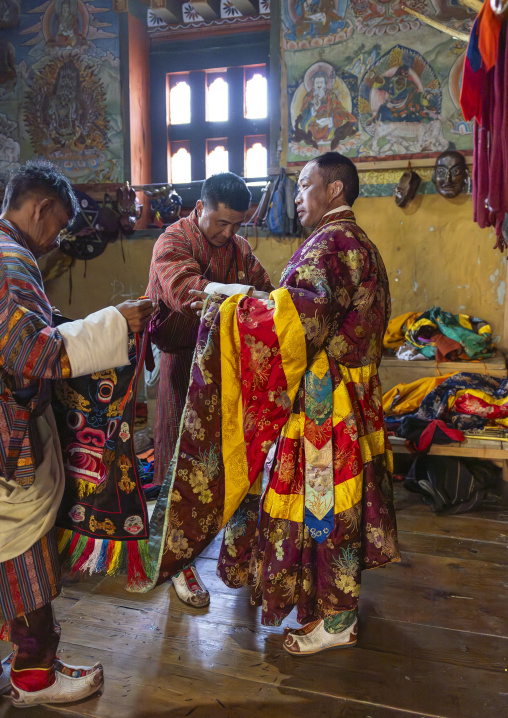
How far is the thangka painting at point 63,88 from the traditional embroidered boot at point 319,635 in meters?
4.52

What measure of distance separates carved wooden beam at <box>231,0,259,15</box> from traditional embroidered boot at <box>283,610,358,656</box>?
4.98 meters

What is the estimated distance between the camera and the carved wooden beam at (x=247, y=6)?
4949 mm

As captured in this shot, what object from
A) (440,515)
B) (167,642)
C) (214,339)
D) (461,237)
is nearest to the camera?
(214,339)

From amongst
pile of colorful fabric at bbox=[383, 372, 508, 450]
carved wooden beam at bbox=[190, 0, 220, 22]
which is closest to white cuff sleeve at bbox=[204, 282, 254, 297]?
pile of colorful fabric at bbox=[383, 372, 508, 450]

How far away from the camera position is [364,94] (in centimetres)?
476

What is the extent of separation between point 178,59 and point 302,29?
1.28m

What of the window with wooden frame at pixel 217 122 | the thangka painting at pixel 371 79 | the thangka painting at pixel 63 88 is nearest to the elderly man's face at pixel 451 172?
the thangka painting at pixel 371 79

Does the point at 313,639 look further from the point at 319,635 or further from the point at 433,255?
the point at 433,255

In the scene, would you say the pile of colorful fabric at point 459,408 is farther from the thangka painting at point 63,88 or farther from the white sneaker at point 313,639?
the thangka painting at point 63,88

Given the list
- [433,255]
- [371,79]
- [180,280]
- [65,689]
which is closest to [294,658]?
[65,689]

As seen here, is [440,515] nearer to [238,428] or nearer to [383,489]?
[383,489]

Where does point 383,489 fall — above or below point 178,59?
below

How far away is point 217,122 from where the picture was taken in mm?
5422

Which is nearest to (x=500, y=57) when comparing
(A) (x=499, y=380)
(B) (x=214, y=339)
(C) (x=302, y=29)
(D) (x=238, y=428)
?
(B) (x=214, y=339)
